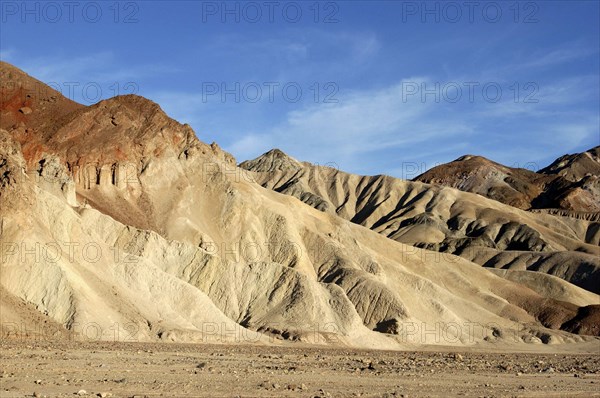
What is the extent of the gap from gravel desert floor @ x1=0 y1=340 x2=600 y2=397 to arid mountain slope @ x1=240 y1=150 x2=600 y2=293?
91.6 meters

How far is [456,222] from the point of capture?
16075 centimetres

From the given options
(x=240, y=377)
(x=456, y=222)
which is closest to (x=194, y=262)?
(x=240, y=377)

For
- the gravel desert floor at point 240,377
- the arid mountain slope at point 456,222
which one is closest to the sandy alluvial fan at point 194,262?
the arid mountain slope at point 456,222

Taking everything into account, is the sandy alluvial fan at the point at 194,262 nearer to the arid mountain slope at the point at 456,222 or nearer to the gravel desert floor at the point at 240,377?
the arid mountain slope at the point at 456,222

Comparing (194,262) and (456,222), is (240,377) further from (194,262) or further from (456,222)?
(456,222)

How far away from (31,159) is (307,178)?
119 meters

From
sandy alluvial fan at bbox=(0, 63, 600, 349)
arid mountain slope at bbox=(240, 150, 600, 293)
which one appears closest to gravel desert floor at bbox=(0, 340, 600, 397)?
sandy alluvial fan at bbox=(0, 63, 600, 349)

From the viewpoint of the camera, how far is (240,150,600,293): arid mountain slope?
12781cm

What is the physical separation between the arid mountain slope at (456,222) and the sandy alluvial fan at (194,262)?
2687 millimetres

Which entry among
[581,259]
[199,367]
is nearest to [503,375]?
[199,367]

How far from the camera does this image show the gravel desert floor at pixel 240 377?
24.0m

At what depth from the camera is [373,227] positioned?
542ft

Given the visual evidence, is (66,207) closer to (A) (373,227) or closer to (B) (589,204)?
(A) (373,227)

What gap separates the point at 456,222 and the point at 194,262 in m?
100
